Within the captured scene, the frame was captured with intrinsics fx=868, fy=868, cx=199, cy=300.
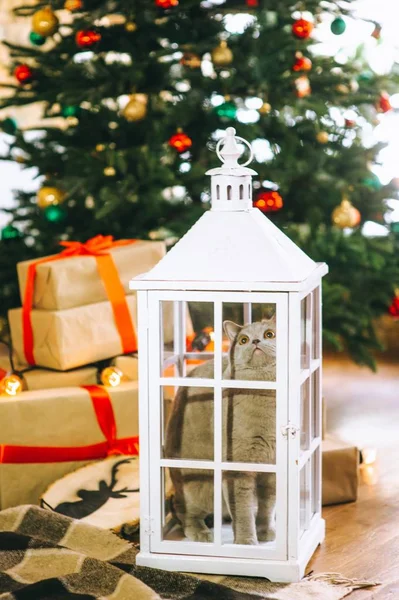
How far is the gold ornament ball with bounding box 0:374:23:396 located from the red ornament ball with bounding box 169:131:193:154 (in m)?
0.93

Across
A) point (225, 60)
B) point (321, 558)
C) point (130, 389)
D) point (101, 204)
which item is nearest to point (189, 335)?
point (130, 389)

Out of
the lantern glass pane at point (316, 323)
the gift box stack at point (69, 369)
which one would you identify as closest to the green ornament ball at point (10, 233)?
the gift box stack at point (69, 369)

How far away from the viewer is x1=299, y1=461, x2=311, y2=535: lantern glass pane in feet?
5.38

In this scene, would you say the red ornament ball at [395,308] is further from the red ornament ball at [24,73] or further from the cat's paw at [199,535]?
the cat's paw at [199,535]

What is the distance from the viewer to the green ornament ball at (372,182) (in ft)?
9.48

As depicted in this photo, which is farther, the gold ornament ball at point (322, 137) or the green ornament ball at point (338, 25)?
the gold ornament ball at point (322, 137)

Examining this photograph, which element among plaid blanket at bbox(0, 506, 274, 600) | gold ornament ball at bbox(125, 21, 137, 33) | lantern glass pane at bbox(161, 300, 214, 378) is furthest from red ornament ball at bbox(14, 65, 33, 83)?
plaid blanket at bbox(0, 506, 274, 600)

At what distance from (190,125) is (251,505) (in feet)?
4.98

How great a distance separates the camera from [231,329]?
155 centimetres

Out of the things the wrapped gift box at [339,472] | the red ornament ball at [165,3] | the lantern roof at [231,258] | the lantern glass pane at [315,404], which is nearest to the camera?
the lantern roof at [231,258]

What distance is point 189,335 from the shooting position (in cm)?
195

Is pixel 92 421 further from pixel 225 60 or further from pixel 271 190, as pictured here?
pixel 225 60

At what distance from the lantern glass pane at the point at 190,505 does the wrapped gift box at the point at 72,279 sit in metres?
0.66

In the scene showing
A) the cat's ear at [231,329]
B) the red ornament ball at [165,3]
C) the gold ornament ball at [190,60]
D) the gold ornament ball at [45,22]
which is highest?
the red ornament ball at [165,3]
